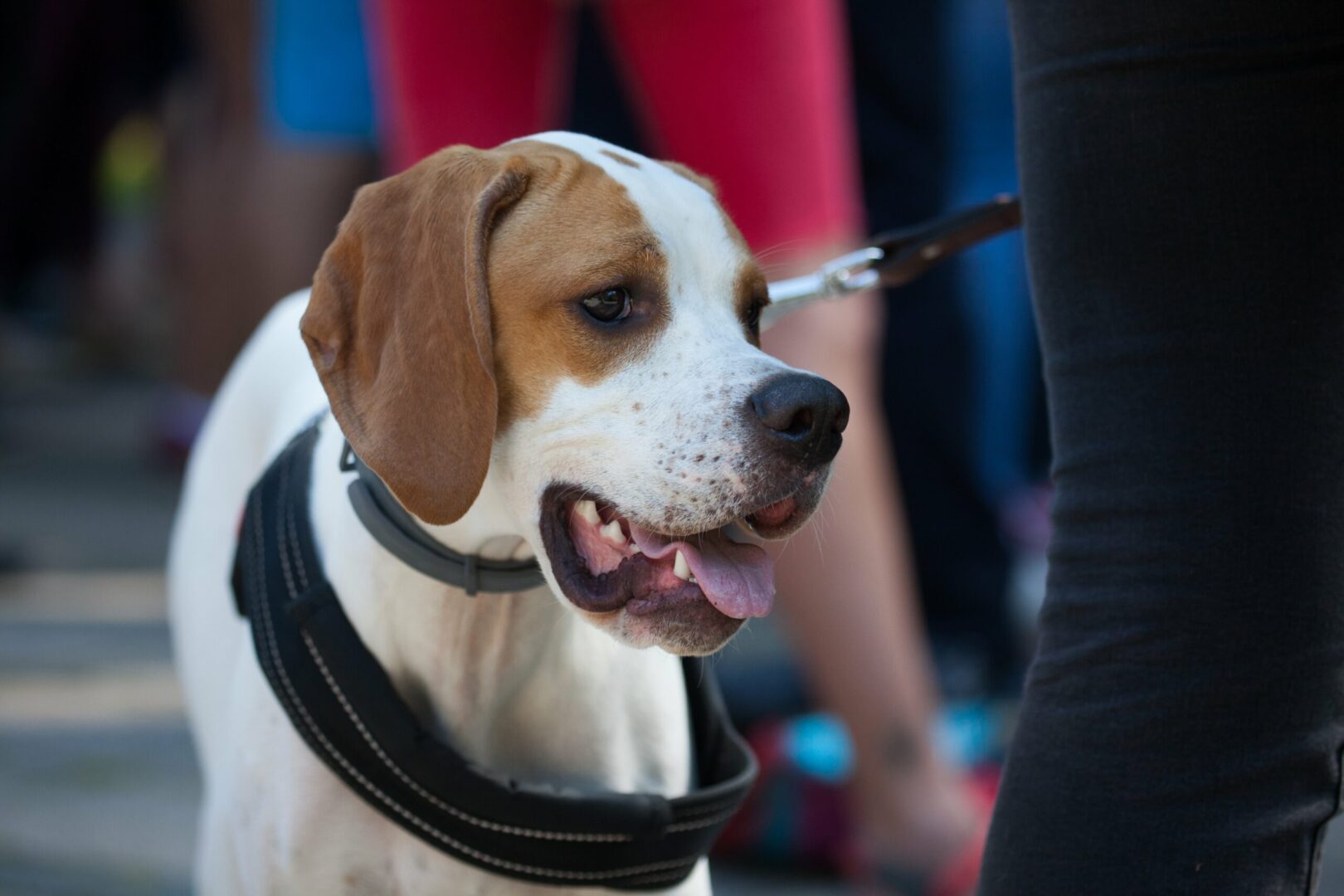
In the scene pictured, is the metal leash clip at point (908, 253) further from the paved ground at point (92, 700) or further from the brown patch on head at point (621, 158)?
the paved ground at point (92, 700)

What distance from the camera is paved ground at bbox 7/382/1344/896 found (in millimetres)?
3334

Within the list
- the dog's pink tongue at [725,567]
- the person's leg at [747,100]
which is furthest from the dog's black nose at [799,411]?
the person's leg at [747,100]

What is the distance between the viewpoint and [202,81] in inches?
301

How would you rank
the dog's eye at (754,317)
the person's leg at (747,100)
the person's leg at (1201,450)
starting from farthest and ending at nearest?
the person's leg at (747,100) < the dog's eye at (754,317) < the person's leg at (1201,450)

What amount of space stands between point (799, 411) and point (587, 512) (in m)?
0.28

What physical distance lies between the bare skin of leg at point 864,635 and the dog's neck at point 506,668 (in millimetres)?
829

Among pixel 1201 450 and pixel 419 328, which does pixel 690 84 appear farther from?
pixel 1201 450

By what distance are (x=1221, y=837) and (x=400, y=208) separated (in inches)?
44.7

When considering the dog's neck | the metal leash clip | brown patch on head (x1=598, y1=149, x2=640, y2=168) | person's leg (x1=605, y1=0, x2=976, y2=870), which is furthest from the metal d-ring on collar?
person's leg (x1=605, y1=0, x2=976, y2=870)

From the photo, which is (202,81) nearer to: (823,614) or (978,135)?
(978,135)

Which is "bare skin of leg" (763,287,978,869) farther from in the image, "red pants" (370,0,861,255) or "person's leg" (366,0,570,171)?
"person's leg" (366,0,570,171)

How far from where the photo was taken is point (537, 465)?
74.7 inches

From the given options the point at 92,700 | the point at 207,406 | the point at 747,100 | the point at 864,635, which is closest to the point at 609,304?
the point at 747,100

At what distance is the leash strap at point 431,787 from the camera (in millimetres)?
1921
